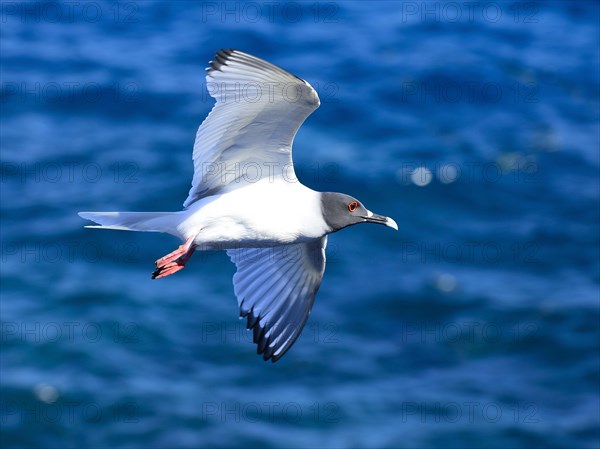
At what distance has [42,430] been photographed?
29578 mm

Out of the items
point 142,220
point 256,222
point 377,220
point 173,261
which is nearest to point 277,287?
point 377,220

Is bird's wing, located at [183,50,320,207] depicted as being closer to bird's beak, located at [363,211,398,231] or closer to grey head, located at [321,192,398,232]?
grey head, located at [321,192,398,232]

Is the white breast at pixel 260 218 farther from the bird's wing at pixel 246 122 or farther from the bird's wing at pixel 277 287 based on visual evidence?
the bird's wing at pixel 277 287

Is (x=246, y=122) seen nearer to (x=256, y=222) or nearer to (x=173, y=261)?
(x=256, y=222)

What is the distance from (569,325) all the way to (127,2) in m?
20.0

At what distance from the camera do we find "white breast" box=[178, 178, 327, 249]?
35.1ft

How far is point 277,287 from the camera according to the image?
12305mm

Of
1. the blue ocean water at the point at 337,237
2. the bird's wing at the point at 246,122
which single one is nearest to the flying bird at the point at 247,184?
the bird's wing at the point at 246,122

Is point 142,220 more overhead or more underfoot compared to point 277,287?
more overhead

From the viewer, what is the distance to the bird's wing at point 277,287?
12203 mm

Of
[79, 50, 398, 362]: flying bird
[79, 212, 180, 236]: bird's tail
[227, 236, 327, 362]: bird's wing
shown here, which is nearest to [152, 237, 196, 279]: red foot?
[79, 50, 398, 362]: flying bird

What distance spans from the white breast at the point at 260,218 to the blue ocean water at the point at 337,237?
1855cm

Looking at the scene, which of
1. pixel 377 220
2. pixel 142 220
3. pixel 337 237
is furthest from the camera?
pixel 337 237

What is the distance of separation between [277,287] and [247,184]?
5.48ft
